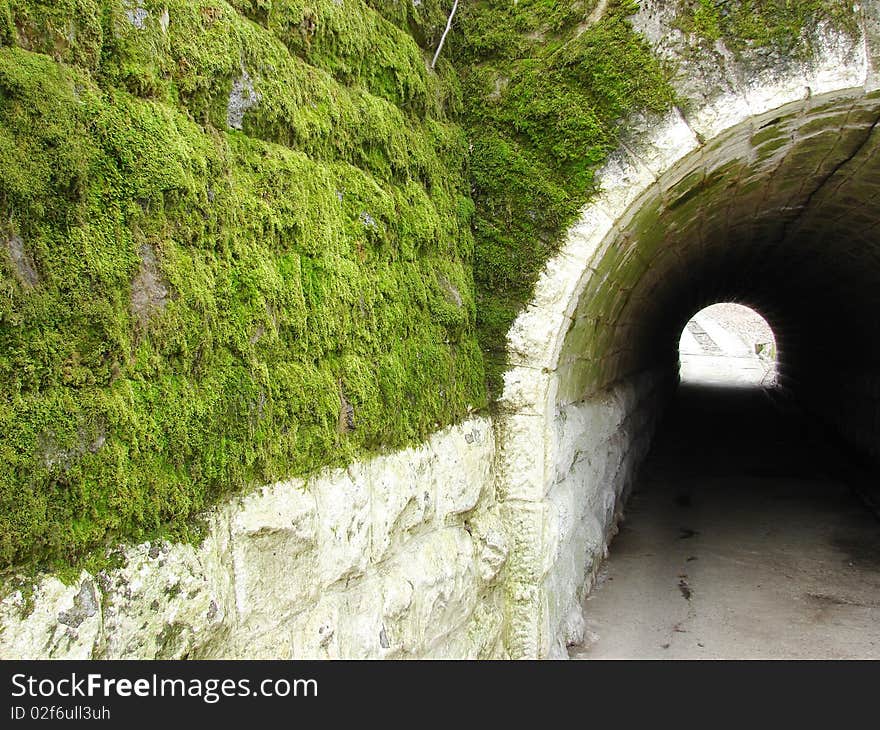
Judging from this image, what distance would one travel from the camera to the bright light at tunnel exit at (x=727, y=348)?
1069 inches

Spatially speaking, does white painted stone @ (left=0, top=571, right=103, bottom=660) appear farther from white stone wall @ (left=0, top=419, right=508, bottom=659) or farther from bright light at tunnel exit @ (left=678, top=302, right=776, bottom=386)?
bright light at tunnel exit @ (left=678, top=302, right=776, bottom=386)

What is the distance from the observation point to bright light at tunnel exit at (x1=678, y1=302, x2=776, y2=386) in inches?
1069

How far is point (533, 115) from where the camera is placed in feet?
11.9

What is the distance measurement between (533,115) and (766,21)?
48.0 inches

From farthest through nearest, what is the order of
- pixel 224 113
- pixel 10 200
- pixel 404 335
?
pixel 404 335
pixel 224 113
pixel 10 200

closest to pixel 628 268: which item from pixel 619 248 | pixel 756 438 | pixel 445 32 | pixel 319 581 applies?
pixel 619 248

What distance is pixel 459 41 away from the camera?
150 inches

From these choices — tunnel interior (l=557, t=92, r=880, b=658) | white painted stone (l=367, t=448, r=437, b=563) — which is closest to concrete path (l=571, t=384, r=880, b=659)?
tunnel interior (l=557, t=92, r=880, b=658)

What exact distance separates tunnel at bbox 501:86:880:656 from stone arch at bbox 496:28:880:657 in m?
0.01

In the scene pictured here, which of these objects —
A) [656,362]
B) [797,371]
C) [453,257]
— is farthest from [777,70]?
[797,371]

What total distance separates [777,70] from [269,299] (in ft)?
9.32

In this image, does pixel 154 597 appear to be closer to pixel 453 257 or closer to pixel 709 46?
pixel 453 257

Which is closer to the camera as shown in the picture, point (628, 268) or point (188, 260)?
point (188, 260)

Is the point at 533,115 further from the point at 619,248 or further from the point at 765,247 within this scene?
the point at 765,247
